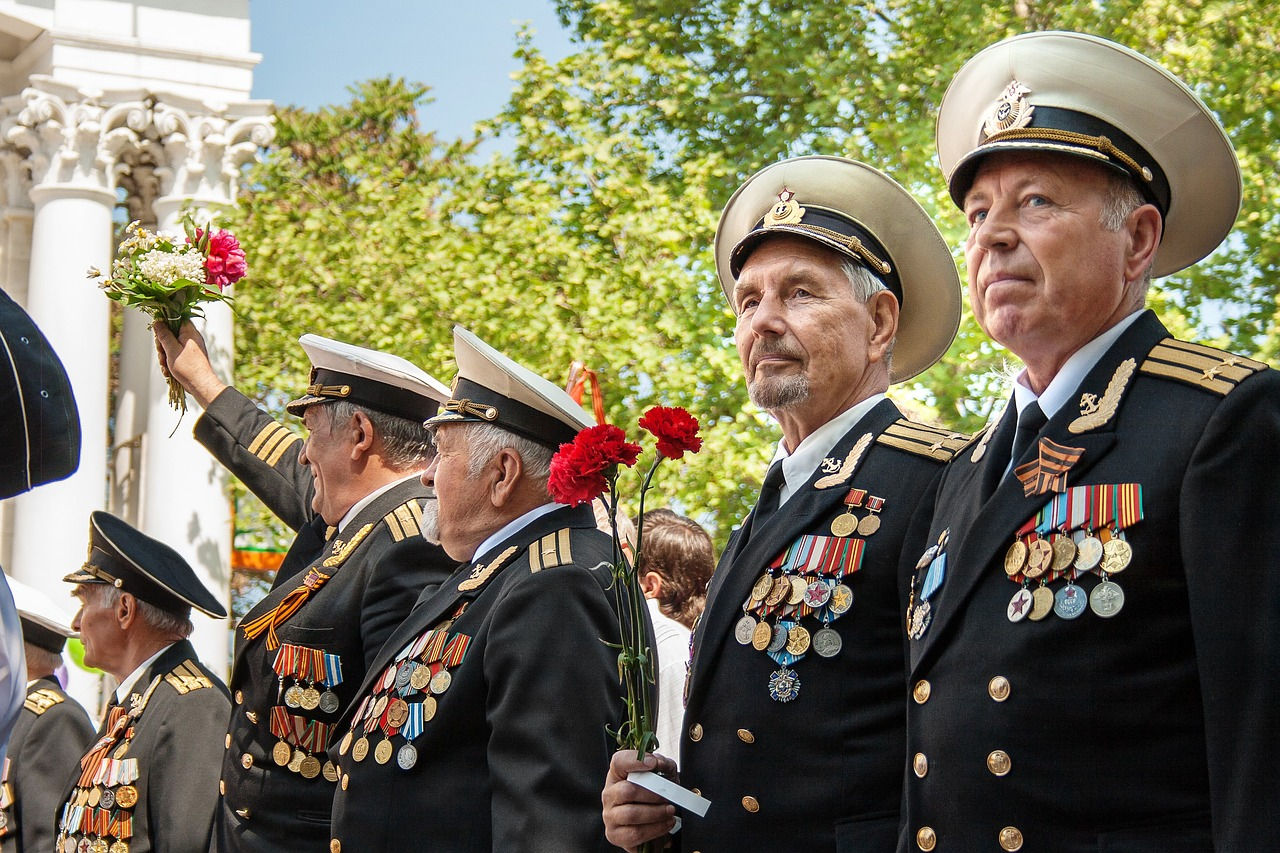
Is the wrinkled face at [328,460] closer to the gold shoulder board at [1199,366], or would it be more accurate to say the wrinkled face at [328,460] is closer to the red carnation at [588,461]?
the red carnation at [588,461]

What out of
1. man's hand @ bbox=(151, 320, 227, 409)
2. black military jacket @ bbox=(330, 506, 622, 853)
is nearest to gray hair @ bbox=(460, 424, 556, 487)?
black military jacket @ bbox=(330, 506, 622, 853)

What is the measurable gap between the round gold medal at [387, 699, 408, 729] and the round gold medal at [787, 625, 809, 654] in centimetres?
103

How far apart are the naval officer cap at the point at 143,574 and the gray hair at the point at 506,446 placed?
7.12ft

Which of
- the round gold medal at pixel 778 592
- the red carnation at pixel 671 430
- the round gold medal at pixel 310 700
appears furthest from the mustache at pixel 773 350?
the round gold medal at pixel 310 700

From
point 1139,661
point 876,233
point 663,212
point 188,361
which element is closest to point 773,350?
point 876,233

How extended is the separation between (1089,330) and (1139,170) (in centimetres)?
30

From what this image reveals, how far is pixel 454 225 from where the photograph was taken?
488 inches

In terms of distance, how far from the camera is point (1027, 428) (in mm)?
2592

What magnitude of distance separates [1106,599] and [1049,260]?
0.62 metres

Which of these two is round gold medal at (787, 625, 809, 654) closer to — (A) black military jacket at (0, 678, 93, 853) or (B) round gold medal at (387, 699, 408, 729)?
(B) round gold medal at (387, 699, 408, 729)

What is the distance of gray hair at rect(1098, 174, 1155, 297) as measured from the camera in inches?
103

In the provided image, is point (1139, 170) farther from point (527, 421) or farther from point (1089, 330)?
point (527, 421)

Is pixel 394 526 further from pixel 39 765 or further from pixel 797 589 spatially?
pixel 39 765

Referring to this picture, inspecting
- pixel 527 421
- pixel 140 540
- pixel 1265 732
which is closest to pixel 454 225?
pixel 140 540
